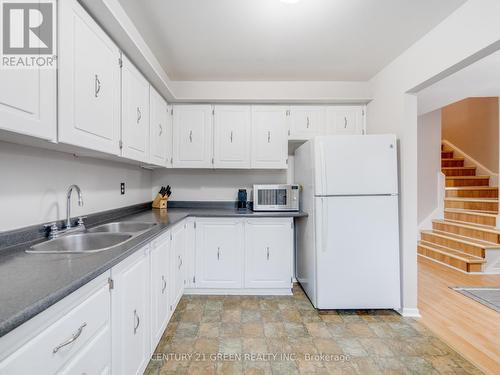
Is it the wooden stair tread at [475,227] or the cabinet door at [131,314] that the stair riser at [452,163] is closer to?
the wooden stair tread at [475,227]

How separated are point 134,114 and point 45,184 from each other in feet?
2.57

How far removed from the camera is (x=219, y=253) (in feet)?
8.80

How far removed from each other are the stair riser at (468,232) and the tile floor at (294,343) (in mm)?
2404

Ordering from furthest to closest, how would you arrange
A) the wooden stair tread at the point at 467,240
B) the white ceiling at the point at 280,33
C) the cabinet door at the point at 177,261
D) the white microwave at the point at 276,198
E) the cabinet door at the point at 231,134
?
the wooden stair tread at the point at 467,240
the cabinet door at the point at 231,134
the white microwave at the point at 276,198
the cabinet door at the point at 177,261
the white ceiling at the point at 280,33

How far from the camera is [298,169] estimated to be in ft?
9.76

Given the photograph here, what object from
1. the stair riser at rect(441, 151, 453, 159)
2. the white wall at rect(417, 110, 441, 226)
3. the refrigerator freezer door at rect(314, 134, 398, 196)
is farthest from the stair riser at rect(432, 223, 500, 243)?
the refrigerator freezer door at rect(314, 134, 398, 196)

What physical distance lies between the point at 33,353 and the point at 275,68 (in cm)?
271

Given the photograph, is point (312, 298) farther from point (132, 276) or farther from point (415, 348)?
point (132, 276)

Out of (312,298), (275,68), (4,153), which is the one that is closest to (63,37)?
(4,153)

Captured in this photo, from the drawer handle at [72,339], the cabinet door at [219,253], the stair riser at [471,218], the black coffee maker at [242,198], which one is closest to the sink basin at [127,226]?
the cabinet door at [219,253]

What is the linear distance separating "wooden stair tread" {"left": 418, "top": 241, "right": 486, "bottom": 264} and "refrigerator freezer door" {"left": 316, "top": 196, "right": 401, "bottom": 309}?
190 centimetres

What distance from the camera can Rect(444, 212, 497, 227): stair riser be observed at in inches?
150

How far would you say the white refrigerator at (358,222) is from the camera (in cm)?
231

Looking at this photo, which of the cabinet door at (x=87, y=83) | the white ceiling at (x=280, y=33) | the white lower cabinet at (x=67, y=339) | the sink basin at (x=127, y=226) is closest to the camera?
the white lower cabinet at (x=67, y=339)
